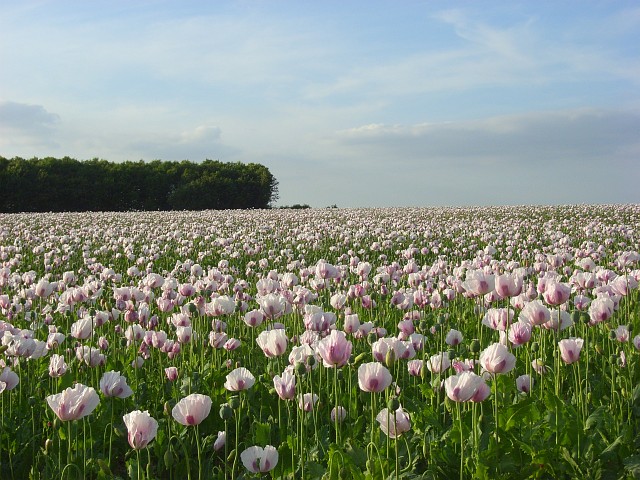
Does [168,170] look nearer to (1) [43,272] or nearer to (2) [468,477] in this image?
(1) [43,272]

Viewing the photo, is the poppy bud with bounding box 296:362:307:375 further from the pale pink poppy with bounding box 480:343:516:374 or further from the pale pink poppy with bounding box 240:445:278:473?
the pale pink poppy with bounding box 480:343:516:374

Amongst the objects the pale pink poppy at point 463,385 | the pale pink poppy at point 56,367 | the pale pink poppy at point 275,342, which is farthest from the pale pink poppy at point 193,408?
the pale pink poppy at point 56,367

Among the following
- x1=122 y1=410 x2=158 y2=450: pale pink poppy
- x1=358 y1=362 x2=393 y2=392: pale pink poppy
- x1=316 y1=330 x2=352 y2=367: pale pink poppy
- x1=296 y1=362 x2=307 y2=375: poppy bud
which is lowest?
x1=122 y1=410 x2=158 y2=450: pale pink poppy

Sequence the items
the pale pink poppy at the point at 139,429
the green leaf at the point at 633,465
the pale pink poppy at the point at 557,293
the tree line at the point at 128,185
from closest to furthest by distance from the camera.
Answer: the pale pink poppy at the point at 139,429, the green leaf at the point at 633,465, the pale pink poppy at the point at 557,293, the tree line at the point at 128,185

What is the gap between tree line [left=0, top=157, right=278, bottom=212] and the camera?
59406 mm

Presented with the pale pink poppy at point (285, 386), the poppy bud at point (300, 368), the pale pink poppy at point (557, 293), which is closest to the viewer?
the poppy bud at point (300, 368)

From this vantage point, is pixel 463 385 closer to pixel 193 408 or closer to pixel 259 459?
pixel 259 459

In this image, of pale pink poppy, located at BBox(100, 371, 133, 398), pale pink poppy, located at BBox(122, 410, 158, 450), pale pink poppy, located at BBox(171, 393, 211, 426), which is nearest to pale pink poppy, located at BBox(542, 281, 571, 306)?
pale pink poppy, located at BBox(171, 393, 211, 426)

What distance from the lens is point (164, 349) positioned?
16.5ft

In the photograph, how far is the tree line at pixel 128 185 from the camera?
5941 cm

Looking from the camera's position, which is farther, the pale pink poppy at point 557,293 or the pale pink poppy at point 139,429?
the pale pink poppy at point 557,293

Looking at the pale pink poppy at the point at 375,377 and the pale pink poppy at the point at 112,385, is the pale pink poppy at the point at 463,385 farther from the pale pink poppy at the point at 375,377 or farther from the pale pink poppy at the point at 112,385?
the pale pink poppy at the point at 112,385

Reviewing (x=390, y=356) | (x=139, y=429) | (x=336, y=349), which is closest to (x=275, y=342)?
(x=336, y=349)

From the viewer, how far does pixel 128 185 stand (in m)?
63.9
